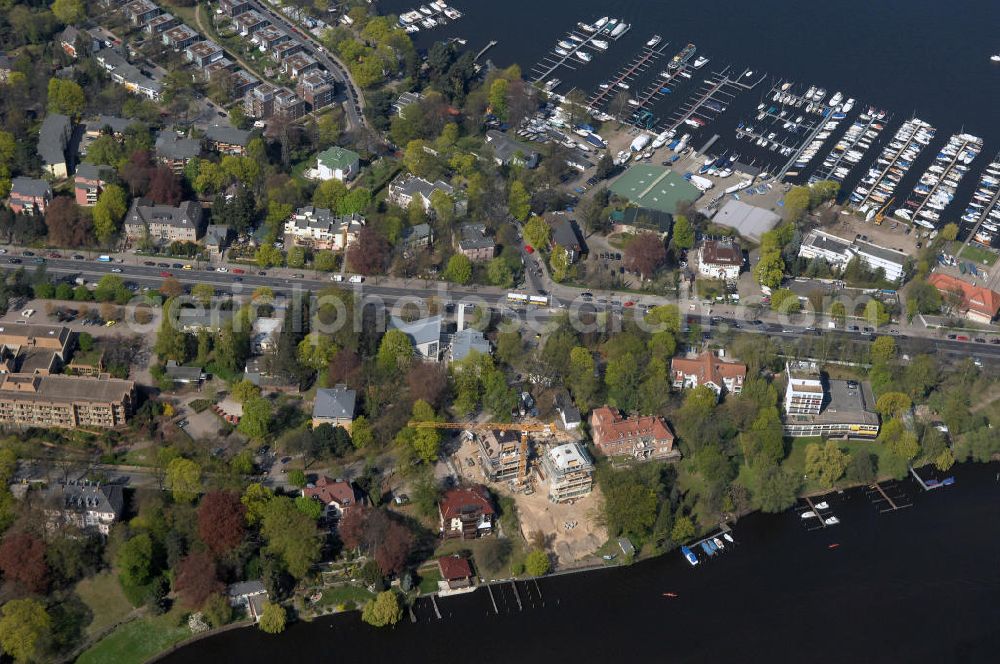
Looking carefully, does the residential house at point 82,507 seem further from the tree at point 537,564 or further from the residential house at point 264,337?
the tree at point 537,564

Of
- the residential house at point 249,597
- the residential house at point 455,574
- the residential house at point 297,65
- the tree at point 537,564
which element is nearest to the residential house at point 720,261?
the tree at point 537,564

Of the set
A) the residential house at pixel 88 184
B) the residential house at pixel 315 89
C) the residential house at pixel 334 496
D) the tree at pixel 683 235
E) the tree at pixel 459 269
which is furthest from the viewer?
the residential house at pixel 315 89

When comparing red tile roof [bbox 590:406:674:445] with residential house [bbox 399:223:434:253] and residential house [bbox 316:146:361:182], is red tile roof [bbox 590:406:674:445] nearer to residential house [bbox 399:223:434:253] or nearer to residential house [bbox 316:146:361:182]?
residential house [bbox 399:223:434:253]

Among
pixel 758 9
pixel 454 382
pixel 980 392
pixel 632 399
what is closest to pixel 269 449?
pixel 454 382

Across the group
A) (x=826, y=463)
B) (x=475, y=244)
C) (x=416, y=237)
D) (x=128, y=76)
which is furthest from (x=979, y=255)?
(x=128, y=76)

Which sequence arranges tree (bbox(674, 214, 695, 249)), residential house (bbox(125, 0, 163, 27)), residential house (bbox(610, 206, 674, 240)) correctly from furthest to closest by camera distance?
1. residential house (bbox(125, 0, 163, 27))
2. residential house (bbox(610, 206, 674, 240))
3. tree (bbox(674, 214, 695, 249))

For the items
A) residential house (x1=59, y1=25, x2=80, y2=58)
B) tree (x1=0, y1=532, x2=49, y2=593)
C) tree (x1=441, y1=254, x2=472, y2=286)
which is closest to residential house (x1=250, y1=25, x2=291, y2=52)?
residential house (x1=59, y1=25, x2=80, y2=58)

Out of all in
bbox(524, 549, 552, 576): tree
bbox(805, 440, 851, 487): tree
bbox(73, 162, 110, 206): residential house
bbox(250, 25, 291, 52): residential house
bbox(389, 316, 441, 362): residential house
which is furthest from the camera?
bbox(250, 25, 291, 52): residential house
